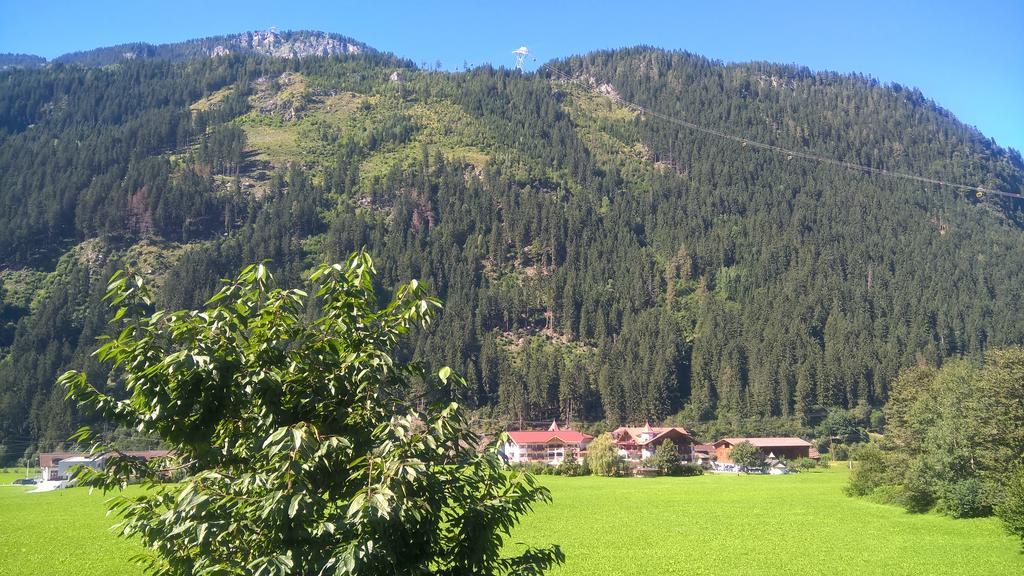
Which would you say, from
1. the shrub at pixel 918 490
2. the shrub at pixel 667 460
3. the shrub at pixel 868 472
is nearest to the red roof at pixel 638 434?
the shrub at pixel 667 460

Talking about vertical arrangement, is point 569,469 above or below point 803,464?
above

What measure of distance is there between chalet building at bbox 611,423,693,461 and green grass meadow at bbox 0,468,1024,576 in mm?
47130

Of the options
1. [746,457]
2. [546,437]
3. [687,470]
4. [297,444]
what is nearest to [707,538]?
[297,444]

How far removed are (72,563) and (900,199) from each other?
21771 cm

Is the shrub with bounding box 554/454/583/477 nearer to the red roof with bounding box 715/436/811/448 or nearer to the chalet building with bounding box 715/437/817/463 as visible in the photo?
the red roof with bounding box 715/436/811/448

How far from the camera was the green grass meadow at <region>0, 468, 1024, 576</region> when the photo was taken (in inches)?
1014

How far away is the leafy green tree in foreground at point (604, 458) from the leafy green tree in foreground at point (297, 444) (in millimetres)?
78637

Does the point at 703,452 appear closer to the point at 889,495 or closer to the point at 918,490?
the point at 889,495

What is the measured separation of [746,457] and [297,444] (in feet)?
322

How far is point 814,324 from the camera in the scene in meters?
148

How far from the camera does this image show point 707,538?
108 feet

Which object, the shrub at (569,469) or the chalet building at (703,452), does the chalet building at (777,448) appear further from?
the shrub at (569,469)

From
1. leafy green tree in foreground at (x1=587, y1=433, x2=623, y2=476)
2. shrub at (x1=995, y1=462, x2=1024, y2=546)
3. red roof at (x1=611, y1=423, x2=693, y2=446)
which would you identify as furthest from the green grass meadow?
red roof at (x1=611, y1=423, x2=693, y2=446)

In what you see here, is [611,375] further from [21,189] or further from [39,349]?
[21,189]
